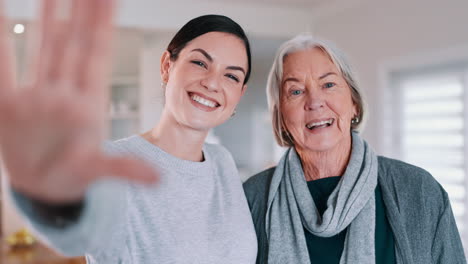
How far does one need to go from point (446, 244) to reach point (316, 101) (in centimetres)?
55

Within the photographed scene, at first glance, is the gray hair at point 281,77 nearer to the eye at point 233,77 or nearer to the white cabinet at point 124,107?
the eye at point 233,77

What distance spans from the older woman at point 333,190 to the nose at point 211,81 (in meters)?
0.34

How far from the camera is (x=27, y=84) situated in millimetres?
415

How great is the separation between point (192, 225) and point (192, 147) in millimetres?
249

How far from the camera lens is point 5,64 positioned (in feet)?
1.31

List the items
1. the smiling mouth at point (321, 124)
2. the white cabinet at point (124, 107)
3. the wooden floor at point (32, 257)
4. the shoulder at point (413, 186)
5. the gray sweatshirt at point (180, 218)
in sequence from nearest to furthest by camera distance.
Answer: the gray sweatshirt at point (180, 218), the shoulder at point (413, 186), the smiling mouth at point (321, 124), the wooden floor at point (32, 257), the white cabinet at point (124, 107)

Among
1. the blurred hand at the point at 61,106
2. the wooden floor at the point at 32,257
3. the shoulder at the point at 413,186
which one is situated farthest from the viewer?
the wooden floor at the point at 32,257

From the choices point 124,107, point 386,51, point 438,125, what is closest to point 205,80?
point 438,125

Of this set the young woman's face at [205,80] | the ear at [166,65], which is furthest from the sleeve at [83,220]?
the ear at [166,65]

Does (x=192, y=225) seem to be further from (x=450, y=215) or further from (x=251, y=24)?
(x=251, y=24)

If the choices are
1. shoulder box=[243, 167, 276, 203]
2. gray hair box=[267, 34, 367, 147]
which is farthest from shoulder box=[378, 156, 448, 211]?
shoulder box=[243, 167, 276, 203]

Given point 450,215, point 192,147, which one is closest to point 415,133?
point 450,215

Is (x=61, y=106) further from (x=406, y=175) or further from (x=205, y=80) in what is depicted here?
(x=406, y=175)

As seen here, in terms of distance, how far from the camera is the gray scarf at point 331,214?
49.7 inches
